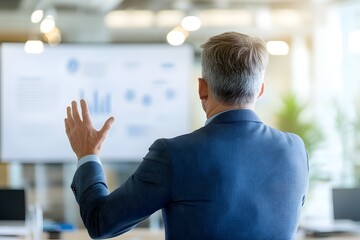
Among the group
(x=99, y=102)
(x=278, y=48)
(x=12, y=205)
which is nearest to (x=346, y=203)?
(x=12, y=205)

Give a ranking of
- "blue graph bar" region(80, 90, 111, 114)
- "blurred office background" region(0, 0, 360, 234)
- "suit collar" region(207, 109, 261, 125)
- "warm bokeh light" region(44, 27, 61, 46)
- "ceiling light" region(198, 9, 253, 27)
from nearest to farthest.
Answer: "suit collar" region(207, 109, 261, 125) → "blue graph bar" region(80, 90, 111, 114) → "warm bokeh light" region(44, 27, 61, 46) → "blurred office background" region(0, 0, 360, 234) → "ceiling light" region(198, 9, 253, 27)

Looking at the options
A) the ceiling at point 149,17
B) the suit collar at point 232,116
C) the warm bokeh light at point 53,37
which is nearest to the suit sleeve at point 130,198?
the suit collar at point 232,116

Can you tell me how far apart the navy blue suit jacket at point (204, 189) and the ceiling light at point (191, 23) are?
650 cm

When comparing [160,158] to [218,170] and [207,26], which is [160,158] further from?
[207,26]

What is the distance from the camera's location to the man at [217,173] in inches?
62.7

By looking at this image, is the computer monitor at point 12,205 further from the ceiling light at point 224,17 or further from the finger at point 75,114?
the ceiling light at point 224,17

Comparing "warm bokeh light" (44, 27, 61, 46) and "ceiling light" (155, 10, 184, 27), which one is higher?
"ceiling light" (155, 10, 184, 27)

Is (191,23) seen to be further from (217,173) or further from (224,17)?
(217,173)

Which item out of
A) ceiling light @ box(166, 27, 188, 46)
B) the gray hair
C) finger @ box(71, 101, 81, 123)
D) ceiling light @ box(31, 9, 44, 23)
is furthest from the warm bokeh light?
the gray hair

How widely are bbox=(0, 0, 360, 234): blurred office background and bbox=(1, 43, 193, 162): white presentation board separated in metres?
1.09

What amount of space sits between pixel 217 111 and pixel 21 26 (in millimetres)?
6570

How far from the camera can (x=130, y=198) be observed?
158cm

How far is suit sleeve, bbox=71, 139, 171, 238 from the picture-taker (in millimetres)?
1578

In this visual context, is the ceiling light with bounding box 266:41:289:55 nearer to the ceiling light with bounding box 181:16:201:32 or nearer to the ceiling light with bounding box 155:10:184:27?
the ceiling light with bounding box 181:16:201:32
